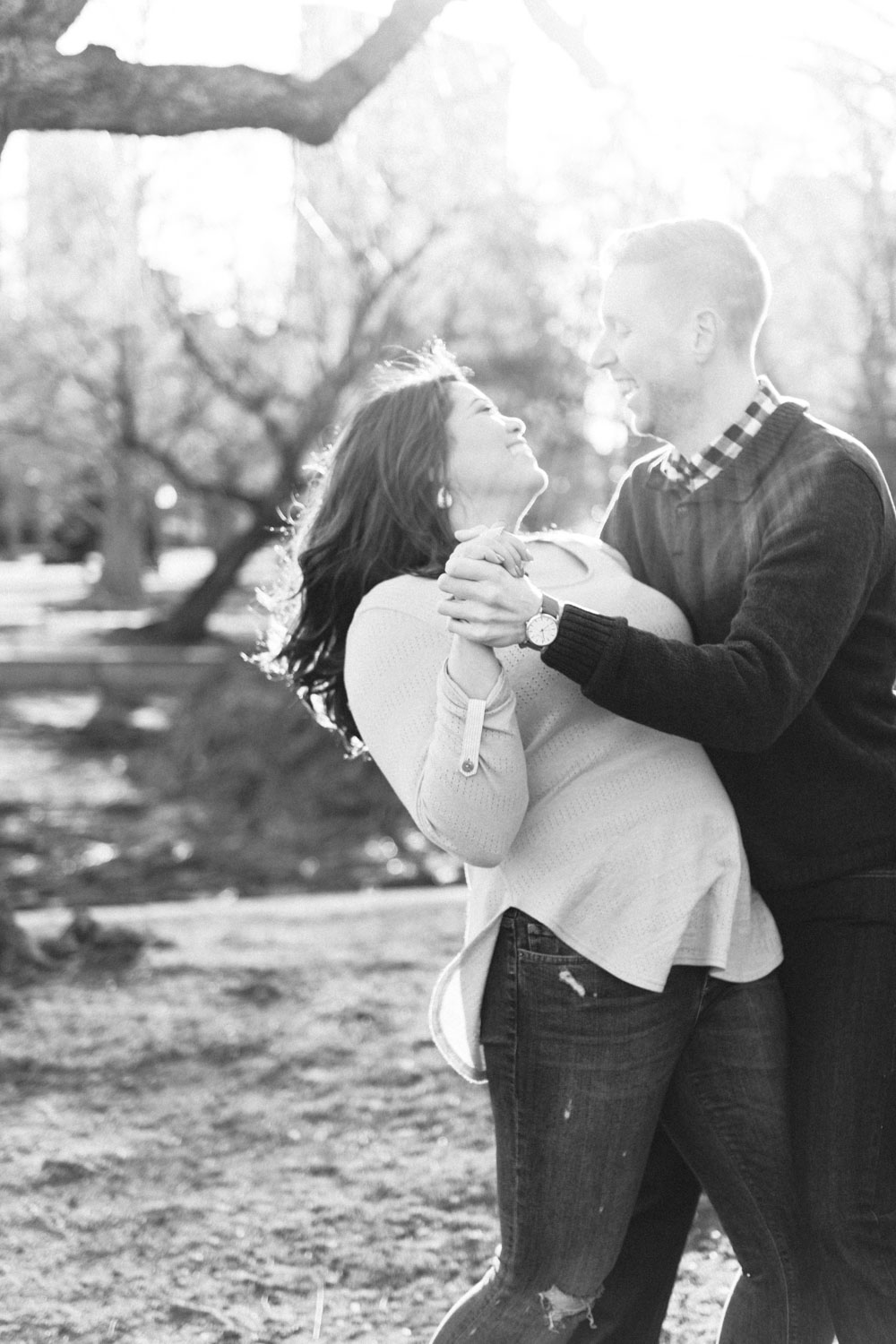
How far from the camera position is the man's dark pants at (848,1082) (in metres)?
2.18

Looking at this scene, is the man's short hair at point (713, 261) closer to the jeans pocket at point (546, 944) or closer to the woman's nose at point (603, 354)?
the woman's nose at point (603, 354)

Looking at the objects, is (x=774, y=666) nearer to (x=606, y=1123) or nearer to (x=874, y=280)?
(x=606, y=1123)

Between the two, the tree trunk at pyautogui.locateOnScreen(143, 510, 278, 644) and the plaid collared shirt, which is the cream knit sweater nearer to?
the plaid collared shirt

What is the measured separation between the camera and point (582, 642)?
2039 millimetres

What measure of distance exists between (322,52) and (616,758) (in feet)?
30.5

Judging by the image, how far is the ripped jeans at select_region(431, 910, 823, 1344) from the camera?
2150 mm

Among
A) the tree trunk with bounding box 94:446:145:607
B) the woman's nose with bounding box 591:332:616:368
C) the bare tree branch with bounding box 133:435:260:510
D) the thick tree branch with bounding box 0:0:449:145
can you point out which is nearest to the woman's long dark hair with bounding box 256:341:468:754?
the woman's nose with bounding box 591:332:616:368

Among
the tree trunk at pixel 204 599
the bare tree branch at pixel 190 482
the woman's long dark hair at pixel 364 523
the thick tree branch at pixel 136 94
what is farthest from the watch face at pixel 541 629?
the bare tree branch at pixel 190 482

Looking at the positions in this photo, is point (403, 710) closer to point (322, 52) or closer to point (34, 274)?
point (322, 52)

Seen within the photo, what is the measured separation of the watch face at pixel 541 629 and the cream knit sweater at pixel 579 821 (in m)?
0.08

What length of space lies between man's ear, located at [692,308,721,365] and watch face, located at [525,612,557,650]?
0.56m

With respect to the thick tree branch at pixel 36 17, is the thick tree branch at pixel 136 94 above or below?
below

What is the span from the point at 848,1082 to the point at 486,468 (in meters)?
1.04

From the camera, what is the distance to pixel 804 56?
5062 mm
